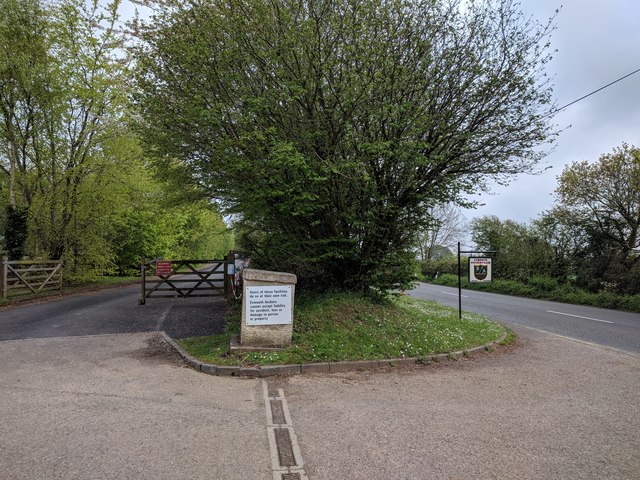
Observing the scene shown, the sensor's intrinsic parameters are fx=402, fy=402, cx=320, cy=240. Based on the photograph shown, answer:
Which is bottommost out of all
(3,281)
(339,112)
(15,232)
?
(3,281)

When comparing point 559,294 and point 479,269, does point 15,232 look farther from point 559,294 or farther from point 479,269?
point 559,294

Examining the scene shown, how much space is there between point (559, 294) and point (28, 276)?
23790mm

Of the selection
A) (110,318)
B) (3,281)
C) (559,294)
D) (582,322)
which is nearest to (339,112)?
(110,318)

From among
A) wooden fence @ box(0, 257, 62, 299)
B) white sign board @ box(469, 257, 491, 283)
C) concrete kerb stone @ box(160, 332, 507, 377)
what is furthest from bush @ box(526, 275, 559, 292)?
wooden fence @ box(0, 257, 62, 299)

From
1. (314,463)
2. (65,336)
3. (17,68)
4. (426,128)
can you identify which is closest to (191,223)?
(17,68)

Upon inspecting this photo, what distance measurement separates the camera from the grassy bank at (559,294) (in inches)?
643

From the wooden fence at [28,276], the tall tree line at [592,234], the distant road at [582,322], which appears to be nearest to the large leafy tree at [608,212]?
the tall tree line at [592,234]

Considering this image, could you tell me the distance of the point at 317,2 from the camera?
26.3 feet

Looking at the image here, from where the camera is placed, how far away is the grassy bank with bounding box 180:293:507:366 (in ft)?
21.9

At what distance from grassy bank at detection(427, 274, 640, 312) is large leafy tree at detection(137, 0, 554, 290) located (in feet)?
35.2

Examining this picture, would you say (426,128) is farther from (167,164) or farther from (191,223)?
(191,223)

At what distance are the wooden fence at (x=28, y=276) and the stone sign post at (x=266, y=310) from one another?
1182 centimetres

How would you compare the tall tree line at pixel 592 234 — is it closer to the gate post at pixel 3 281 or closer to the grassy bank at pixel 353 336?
the grassy bank at pixel 353 336

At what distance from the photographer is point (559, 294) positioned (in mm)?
20125
